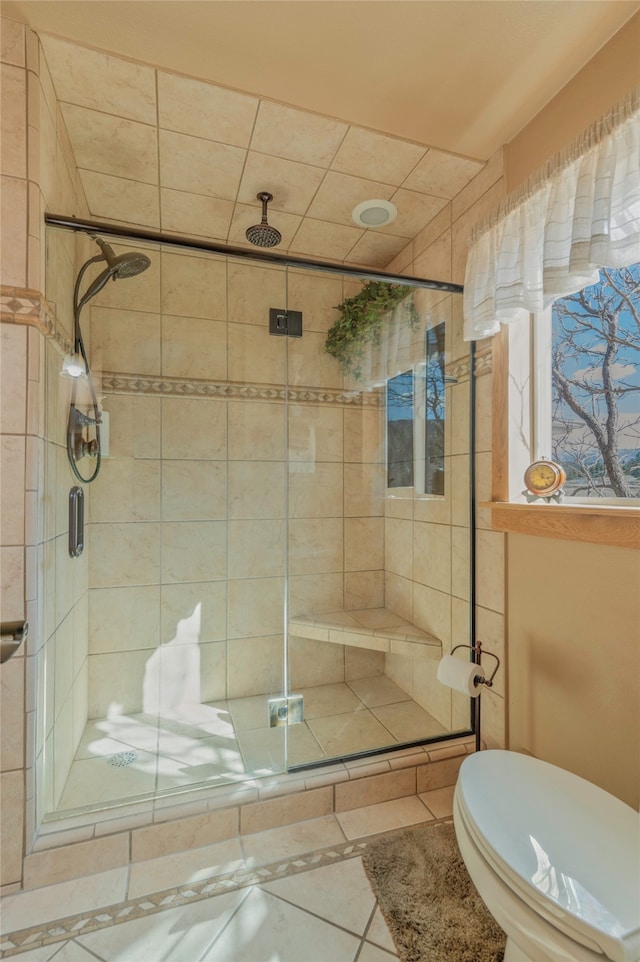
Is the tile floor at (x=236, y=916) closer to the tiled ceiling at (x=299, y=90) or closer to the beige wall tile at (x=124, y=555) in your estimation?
the beige wall tile at (x=124, y=555)

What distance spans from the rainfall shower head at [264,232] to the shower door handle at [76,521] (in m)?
1.31

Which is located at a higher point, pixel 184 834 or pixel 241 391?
pixel 241 391

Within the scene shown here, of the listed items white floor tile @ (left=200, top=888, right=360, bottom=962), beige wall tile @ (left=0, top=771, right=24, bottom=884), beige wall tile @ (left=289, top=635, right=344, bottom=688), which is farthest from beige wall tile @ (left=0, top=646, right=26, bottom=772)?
beige wall tile @ (left=289, top=635, right=344, bottom=688)

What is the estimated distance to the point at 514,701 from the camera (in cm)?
154

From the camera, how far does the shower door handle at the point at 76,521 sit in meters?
1.61

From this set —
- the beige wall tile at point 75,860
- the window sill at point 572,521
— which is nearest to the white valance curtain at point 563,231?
the window sill at point 572,521

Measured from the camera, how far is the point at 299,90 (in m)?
1.37

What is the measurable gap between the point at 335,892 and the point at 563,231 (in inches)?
78.0

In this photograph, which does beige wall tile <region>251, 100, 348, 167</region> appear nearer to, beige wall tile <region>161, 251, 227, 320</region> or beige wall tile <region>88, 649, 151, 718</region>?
beige wall tile <region>161, 251, 227, 320</region>

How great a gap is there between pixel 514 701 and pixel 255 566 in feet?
4.00

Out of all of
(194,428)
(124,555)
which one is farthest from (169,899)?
(194,428)

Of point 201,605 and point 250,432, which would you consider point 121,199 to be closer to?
point 250,432

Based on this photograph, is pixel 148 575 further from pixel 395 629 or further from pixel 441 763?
pixel 441 763

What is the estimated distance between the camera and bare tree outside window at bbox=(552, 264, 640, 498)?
1247 mm
